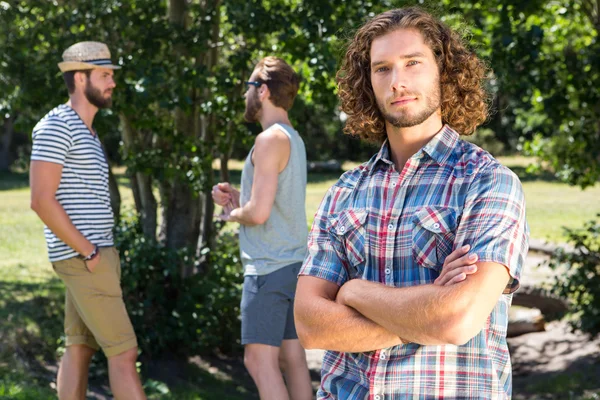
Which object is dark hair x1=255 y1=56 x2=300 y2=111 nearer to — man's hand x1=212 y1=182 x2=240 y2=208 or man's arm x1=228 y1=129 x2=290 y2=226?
man's arm x1=228 y1=129 x2=290 y2=226

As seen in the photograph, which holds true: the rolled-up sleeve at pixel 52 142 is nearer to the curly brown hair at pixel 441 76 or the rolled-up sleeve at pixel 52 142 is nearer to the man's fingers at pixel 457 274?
the curly brown hair at pixel 441 76

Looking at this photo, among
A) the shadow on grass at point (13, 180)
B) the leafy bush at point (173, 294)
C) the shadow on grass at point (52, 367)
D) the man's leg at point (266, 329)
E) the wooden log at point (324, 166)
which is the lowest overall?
the wooden log at point (324, 166)

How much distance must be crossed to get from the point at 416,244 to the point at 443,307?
22 cm

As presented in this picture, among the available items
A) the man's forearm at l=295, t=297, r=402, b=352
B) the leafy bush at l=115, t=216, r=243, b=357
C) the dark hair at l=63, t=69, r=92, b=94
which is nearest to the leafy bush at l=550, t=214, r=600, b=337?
the leafy bush at l=115, t=216, r=243, b=357

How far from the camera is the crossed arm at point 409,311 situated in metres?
2.07

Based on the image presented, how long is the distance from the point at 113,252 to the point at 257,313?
2.99ft

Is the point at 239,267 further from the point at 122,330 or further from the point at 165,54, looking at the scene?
the point at 122,330

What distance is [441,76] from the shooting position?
8.16 ft

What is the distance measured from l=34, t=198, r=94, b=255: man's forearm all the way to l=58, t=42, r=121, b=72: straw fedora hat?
85cm

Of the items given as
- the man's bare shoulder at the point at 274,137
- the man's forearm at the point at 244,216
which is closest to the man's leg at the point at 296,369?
the man's forearm at the point at 244,216

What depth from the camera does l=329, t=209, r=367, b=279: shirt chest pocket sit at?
235 cm

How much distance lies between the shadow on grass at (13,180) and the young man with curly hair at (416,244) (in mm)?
21988

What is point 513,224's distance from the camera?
7.04 ft

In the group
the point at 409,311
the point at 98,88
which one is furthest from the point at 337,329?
the point at 98,88
